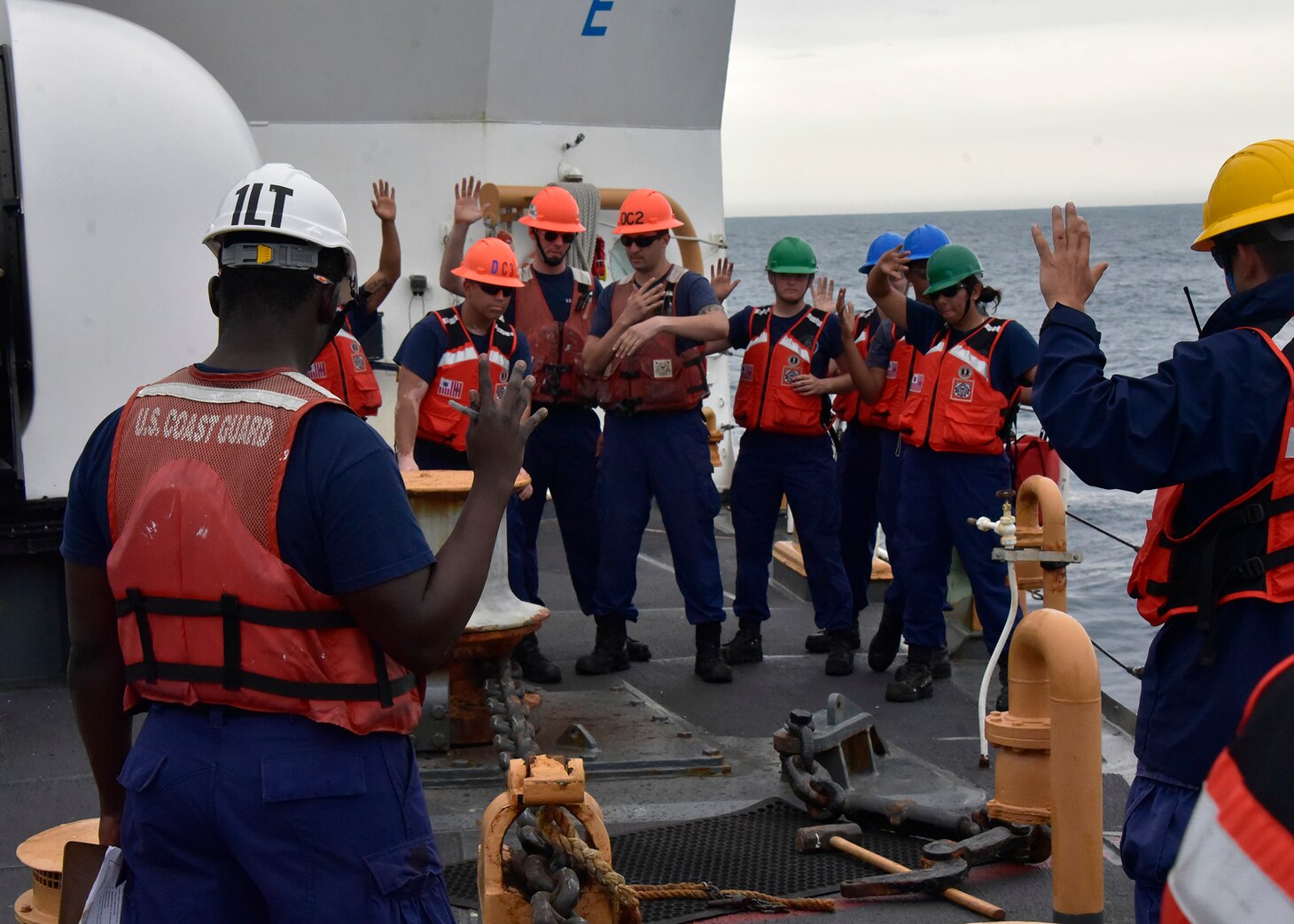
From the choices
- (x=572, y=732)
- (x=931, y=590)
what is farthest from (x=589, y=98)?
(x=572, y=732)

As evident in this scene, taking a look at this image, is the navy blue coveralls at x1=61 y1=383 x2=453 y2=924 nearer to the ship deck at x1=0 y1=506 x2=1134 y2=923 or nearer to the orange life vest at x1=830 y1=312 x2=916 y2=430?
the ship deck at x1=0 y1=506 x2=1134 y2=923

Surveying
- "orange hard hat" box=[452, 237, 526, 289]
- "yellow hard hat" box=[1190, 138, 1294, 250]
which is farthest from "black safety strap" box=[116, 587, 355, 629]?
"orange hard hat" box=[452, 237, 526, 289]

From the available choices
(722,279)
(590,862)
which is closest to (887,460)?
(722,279)

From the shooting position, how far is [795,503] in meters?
7.06

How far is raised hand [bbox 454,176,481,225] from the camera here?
291 inches

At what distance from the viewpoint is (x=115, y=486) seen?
7.76 feet

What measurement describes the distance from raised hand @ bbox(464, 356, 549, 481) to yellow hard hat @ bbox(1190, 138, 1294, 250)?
1286mm

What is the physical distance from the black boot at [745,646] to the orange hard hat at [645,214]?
75.7 inches

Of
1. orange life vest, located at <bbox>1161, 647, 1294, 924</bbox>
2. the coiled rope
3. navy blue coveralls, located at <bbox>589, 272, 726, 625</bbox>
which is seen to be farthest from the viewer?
navy blue coveralls, located at <bbox>589, 272, 726, 625</bbox>

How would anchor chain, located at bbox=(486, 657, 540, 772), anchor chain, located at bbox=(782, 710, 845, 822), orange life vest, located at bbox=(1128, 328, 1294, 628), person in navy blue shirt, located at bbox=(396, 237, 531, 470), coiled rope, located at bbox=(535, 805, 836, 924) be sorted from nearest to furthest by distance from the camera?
orange life vest, located at bbox=(1128, 328, 1294, 628) → coiled rope, located at bbox=(535, 805, 836, 924) → anchor chain, located at bbox=(486, 657, 540, 772) → anchor chain, located at bbox=(782, 710, 845, 822) → person in navy blue shirt, located at bbox=(396, 237, 531, 470)

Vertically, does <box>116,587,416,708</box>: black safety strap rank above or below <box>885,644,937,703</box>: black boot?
above

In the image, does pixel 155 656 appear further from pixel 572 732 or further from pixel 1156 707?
pixel 572 732

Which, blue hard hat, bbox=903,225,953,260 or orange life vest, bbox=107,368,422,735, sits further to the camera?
blue hard hat, bbox=903,225,953,260

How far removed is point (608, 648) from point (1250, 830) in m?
5.90
